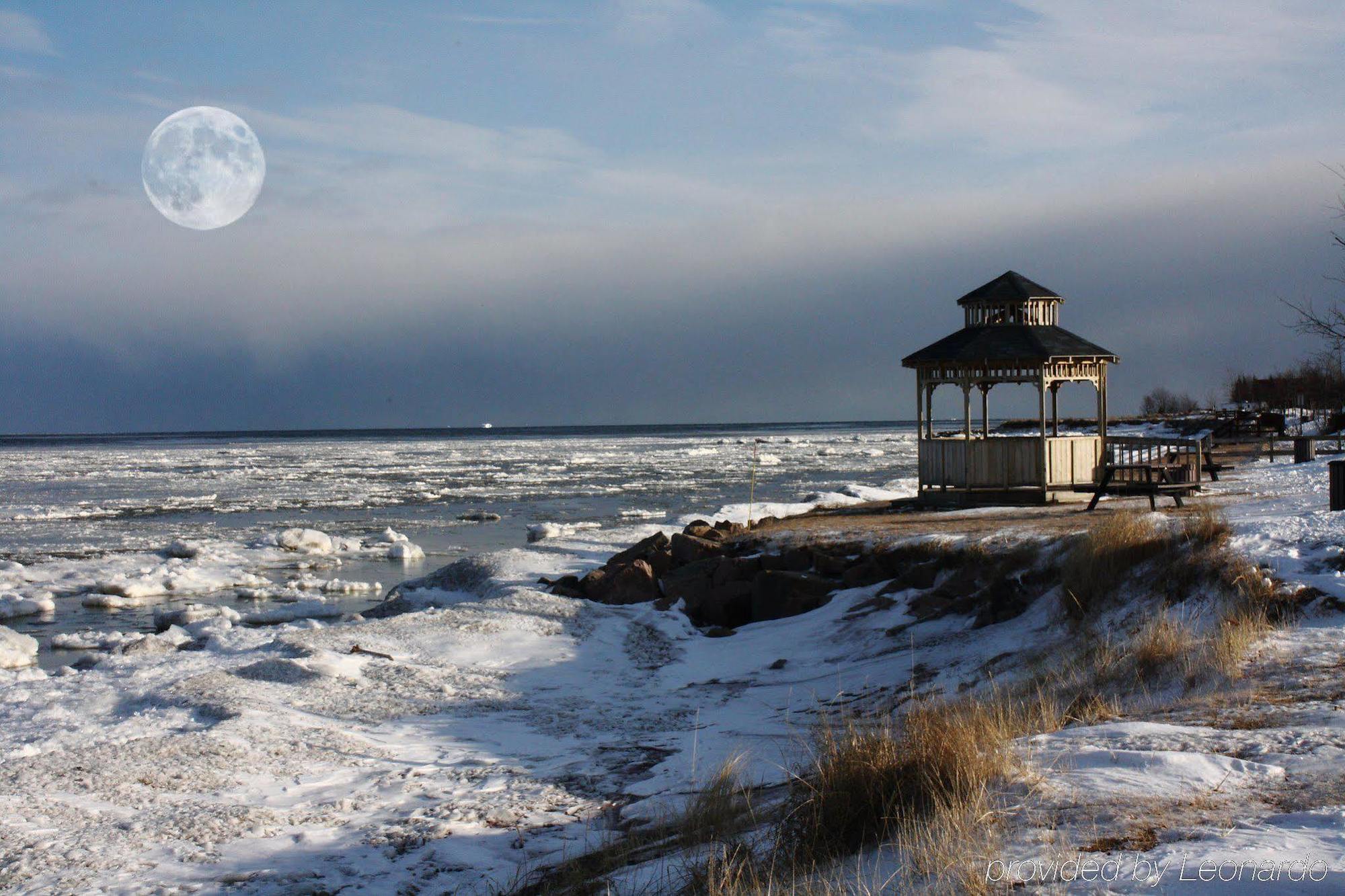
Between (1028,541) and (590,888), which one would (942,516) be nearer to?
(1028,541)

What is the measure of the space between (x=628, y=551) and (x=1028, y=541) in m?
7.69

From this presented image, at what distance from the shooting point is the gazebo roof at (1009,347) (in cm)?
2048

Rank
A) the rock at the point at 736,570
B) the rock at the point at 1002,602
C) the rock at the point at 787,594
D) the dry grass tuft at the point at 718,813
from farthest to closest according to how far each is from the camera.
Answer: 1. the rock at the point at 736,570
2. the rock at the point at 787,594
3. the rock at the point at 1002,602
4. the dry grass tuft at the point at 718,813

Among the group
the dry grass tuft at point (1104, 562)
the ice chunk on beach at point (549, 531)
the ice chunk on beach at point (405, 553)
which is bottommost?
the ice chunk on beach at point (405, 553)

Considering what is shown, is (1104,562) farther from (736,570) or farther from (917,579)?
(736,570)

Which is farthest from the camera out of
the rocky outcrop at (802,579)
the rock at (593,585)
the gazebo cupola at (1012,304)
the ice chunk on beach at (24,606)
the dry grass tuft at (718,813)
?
the gazebo cupola at (1012,304)

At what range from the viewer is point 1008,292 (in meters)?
21.8

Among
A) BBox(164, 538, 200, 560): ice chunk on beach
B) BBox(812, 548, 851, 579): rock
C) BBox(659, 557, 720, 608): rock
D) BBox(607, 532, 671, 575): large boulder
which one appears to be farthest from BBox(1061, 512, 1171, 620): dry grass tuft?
BBox(164, 538, 200, 560): ice chunk on beach

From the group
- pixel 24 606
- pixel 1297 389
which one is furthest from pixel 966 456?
pixel 1297 389

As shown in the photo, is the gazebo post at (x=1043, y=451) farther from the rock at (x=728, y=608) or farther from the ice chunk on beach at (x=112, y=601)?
the ice chunk on beach at (x=112, y=601)

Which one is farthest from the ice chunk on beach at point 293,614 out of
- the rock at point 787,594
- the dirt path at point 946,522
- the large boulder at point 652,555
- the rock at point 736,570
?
the dirt path at point 946,522

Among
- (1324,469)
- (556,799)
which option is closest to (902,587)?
(556,799)

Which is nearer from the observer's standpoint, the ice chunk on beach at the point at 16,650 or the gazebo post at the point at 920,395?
the ice chunk on beach at the point at 16,650

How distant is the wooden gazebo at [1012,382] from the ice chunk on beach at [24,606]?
15.1 meters
